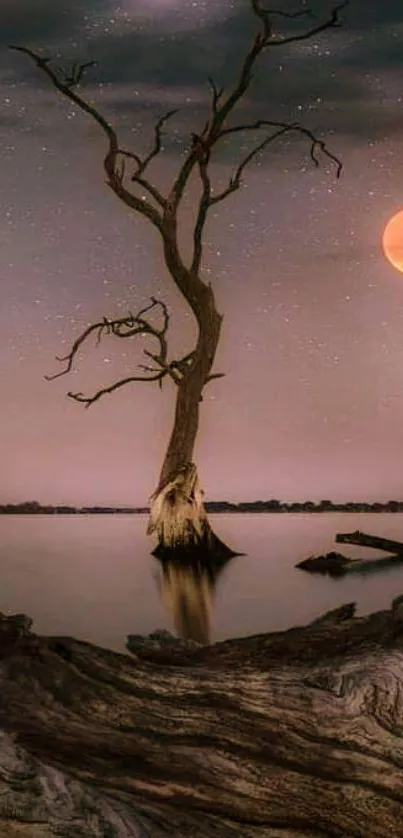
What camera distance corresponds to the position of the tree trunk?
10.9 ft

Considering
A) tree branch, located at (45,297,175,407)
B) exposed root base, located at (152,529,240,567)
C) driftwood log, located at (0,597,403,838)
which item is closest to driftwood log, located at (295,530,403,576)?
exposed root base, located at (152,529,240,567)

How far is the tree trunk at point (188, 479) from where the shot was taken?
332 centimetres

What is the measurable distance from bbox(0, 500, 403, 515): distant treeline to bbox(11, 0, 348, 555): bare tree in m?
0.07

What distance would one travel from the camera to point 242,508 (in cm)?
343

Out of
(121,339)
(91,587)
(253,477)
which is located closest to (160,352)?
(121,339)

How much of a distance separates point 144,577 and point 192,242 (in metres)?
0.98

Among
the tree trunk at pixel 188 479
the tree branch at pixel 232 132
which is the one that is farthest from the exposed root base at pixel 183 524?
the tree branch at pixel 232 132

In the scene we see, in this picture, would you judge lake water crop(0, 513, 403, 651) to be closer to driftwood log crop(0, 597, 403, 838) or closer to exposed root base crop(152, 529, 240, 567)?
exposed root base crop(152, 529, 240, 567)

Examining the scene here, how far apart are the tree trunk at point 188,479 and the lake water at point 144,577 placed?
0.05 m

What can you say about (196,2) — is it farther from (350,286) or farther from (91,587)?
(91,587)

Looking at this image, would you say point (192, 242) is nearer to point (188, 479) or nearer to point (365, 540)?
point (188, 479)

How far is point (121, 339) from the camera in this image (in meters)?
3.51

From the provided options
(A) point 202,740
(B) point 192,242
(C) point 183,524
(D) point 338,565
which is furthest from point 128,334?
(A) point 202,740

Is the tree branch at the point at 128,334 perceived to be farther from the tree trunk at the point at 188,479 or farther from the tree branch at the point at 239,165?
the tree branch at the point at 239,165
